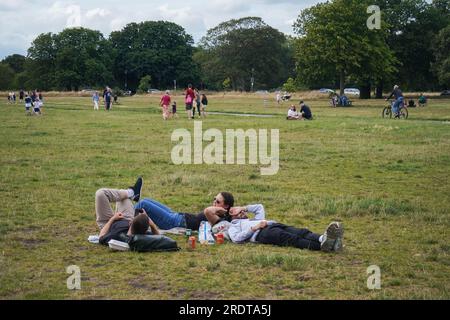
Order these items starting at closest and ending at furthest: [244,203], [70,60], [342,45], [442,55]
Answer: [244,203], [342,45], [442,55], [70,60]

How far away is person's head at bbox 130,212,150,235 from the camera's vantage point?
819 centimetres

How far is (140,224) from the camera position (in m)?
8.20

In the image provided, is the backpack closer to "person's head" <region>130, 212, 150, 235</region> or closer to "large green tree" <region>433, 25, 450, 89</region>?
"person's head" <region>130, 212, 150, 235</region>

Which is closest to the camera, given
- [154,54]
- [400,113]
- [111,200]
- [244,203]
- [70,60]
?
[111,200]

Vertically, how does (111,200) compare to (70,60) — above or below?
below

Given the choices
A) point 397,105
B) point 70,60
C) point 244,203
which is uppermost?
point 70,60

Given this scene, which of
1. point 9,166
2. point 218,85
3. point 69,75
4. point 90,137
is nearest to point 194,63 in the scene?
point 218,85

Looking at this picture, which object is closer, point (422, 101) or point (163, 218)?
point (163, 218)

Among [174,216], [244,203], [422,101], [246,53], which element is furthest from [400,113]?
[246,53]

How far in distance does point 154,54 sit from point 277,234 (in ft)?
409

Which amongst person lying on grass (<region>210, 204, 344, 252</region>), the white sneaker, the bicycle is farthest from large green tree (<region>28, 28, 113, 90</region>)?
the white sneaker

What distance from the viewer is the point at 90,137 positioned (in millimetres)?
24859

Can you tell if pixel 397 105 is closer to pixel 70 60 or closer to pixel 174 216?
pixel 174 216

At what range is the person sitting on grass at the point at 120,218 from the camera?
8.24 meters
